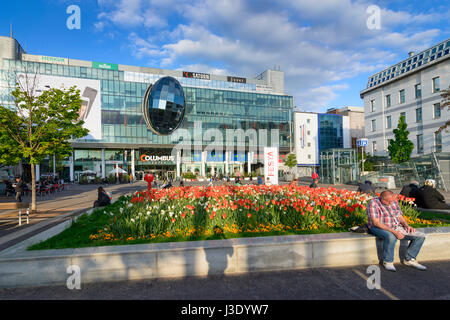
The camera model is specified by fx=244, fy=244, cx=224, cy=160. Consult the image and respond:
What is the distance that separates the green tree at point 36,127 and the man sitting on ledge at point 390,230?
46.0ft

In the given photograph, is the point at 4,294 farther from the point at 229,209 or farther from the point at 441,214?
the point at 441,214

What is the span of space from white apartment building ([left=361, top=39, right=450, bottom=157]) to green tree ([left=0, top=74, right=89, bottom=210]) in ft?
122

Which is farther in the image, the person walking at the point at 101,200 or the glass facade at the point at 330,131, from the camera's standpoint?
the glass facade at the point at 330,131

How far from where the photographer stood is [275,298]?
3836 millimetres

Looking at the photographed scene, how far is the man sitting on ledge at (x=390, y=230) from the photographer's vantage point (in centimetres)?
488

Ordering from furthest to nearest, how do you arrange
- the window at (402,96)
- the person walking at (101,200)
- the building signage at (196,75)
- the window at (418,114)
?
the building signage at (196,75), the window at (402,96), the window at (418,114), the person walking at (101,200)

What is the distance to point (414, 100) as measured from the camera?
3672 cm

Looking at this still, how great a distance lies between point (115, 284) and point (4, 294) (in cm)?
176

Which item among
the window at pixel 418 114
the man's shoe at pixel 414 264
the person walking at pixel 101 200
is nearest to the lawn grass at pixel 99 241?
the man's shoe at pixel 414 264

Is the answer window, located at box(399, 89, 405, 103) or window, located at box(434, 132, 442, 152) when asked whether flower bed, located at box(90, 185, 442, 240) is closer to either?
window, located at box(434, 132, 442, 152)

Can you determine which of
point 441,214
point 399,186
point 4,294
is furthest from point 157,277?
point 399,186

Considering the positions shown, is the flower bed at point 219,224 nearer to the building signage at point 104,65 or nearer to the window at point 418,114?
the window at point 418,114

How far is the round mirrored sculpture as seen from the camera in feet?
61.0

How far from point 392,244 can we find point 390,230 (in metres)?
0.27
